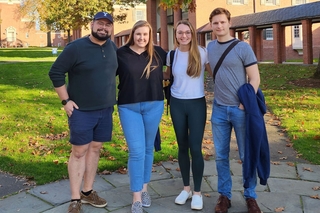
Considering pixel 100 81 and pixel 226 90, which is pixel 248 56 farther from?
pixel 100 81

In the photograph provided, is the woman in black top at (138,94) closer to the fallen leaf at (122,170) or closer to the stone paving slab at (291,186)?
the fallen leaf at (122,170)

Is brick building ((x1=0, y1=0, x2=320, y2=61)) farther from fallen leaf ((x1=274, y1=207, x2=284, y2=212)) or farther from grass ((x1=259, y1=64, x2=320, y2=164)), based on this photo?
fallen leaf ((x1=274, y1=207, x2=284, y2=212))

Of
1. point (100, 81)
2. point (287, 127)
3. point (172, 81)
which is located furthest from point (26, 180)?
point (287, 127)

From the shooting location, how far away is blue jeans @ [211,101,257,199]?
3.85 meters

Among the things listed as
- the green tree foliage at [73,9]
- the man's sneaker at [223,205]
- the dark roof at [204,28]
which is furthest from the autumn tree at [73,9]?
the man's sneaker at [223,205]

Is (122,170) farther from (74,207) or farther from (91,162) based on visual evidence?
(74,207)

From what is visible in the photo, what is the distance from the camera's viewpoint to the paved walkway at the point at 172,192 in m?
4.15

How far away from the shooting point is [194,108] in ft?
13.1

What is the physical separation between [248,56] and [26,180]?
3.38 m

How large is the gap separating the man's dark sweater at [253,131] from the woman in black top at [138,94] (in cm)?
91

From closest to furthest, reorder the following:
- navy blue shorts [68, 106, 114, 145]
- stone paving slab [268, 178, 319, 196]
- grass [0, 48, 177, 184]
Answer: navy blue shorts [68, 106, 114, 145]
stone paving slab [268, 178, 319, 196]
grass [0, 48, 177, 184]

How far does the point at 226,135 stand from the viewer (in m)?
4.02

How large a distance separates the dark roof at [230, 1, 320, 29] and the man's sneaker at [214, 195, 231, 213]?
20.7m

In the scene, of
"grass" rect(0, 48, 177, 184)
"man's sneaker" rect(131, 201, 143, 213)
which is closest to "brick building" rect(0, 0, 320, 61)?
"grass" rect(0, 48, 177, 184)
